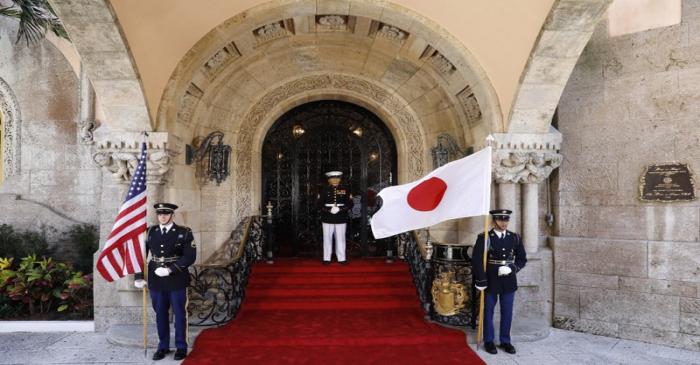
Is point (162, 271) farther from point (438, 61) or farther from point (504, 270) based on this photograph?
point (438, 61)

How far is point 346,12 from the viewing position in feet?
18.3

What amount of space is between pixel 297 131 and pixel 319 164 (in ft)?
2.55

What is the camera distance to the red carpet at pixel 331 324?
4.60 metres

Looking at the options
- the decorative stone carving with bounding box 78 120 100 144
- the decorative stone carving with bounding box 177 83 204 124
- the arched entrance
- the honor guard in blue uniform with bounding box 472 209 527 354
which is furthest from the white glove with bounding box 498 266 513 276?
the decorative stone carving with bounding box 78 120 100 144

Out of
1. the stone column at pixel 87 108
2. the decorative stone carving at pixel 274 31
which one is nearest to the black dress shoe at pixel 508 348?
the decorative stone carving at pixel 274 31

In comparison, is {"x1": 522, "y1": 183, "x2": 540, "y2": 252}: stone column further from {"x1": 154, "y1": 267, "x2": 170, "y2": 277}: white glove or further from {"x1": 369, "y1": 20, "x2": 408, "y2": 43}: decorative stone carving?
{"x1": 154, "y1": 267, "x2": 170, "y2": 277}: white glove

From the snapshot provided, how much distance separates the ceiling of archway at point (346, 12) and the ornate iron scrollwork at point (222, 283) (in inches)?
92.1

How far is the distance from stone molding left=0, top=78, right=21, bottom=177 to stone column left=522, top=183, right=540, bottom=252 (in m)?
9.39

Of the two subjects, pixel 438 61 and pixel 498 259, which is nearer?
A: pixel 498 259

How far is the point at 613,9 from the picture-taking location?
5934 millimetres

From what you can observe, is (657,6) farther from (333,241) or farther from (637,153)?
(333,241)

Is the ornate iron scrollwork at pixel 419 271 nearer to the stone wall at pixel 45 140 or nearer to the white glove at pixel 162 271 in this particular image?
the white glove at pixel 162 271

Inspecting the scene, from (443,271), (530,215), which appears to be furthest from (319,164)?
(530,215)

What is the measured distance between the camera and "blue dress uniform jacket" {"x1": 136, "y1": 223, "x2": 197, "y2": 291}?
15.1 ft
